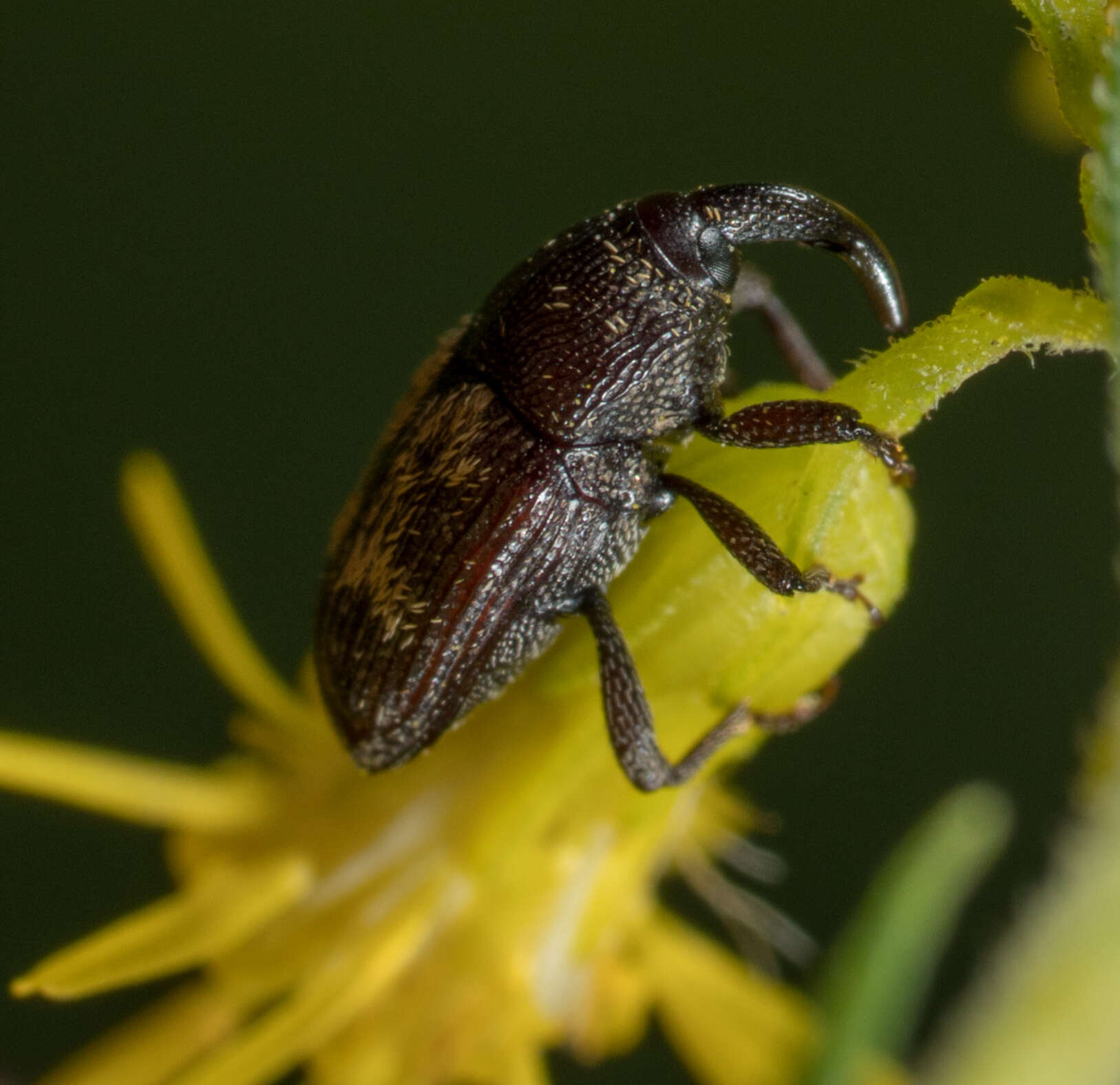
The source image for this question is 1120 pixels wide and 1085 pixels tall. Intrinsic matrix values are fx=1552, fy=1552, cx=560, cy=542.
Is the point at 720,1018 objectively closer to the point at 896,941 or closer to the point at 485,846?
the point at 485,846

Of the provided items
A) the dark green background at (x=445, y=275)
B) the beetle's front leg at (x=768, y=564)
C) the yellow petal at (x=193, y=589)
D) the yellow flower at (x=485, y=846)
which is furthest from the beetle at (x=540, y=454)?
the dark green background at (x=445, y=275)

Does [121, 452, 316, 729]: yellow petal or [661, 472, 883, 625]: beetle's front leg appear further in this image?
[121, 452, 316, 729]: yellow petal

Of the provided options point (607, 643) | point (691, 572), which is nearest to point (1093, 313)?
point (691, 572)

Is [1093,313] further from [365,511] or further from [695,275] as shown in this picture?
[365,511]

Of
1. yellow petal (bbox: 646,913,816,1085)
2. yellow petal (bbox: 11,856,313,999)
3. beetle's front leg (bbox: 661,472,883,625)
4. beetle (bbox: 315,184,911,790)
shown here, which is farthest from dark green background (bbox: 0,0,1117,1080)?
beetle's front leg (bbox: 661,472,883,625)

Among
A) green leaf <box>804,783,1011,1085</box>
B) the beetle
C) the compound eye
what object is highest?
the compound eye

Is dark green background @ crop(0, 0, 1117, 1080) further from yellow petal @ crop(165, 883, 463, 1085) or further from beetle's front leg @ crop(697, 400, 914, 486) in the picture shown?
beetle's front leg @ crop(697, 400, 914, 486)

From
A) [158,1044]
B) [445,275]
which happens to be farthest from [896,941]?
[445,275]

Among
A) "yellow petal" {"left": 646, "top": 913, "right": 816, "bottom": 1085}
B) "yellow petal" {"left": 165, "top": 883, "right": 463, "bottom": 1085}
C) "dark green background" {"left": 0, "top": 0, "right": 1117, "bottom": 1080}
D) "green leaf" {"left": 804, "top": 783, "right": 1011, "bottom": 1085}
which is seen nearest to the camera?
"green leaf" {"left": 804, "top": 783, "right": 1011, "bottom": 1085}
